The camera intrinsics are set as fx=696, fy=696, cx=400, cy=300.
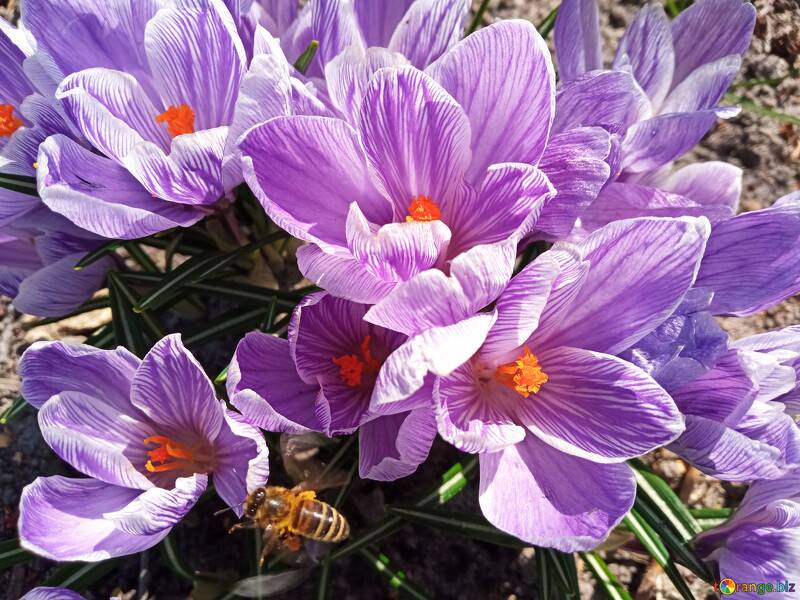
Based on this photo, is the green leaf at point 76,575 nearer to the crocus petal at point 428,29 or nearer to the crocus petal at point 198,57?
the crocus petal at point 198,57

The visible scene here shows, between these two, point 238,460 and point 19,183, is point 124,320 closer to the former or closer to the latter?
point 19,183

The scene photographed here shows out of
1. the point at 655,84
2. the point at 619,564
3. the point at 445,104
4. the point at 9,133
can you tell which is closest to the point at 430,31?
the point at 445,104

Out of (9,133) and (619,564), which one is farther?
(619,564)

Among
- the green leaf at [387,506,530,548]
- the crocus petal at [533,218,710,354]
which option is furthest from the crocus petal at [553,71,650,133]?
the green leaf at [387,506,530,548]

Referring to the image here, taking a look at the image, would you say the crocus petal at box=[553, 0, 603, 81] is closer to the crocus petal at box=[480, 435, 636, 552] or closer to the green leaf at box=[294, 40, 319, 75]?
the green leaf at box=[294, 40, 319, 75]

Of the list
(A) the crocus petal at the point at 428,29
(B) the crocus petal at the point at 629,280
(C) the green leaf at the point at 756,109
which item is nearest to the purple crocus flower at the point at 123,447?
(B) the crocus petal at the point at 629,280

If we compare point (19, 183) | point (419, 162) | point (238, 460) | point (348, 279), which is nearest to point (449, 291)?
point (348, 279)

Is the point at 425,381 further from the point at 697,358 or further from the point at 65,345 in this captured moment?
the point at 65,345
